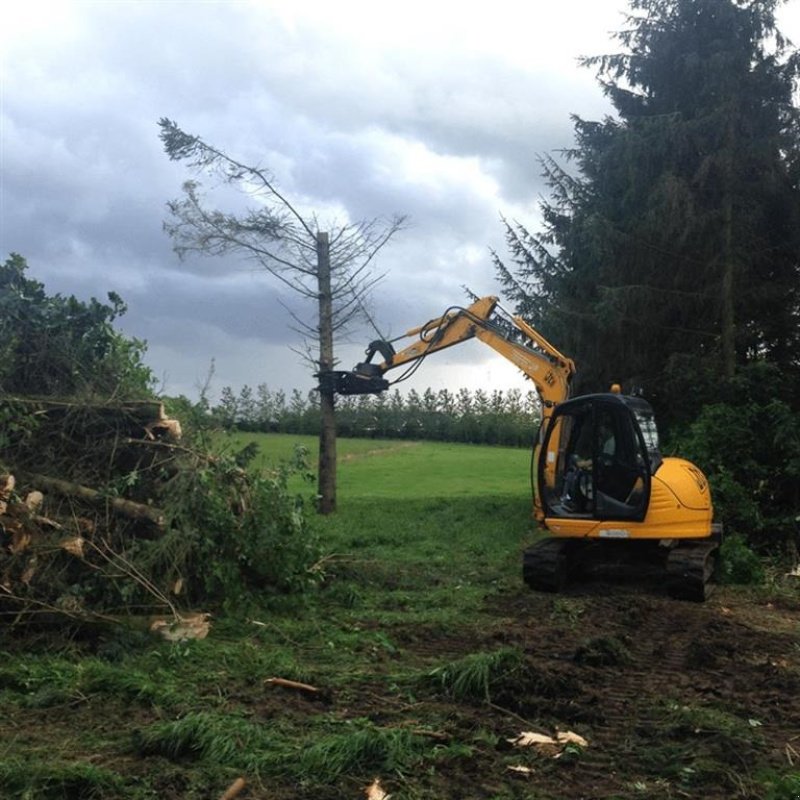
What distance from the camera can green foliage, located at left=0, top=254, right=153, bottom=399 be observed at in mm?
9633

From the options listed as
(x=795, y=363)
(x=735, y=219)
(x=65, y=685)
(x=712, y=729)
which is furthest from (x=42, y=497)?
(x=795, y=363)

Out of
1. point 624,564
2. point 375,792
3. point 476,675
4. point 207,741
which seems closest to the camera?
point 375,792

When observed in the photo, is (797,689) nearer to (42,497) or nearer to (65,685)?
(65,685)

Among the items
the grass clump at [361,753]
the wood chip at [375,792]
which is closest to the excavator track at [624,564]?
the grass clump at [361,753]

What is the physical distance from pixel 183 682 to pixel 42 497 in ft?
8.47

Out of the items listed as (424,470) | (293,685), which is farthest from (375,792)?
(424,470)

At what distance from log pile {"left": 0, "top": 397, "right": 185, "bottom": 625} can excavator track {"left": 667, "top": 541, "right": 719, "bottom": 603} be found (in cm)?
537

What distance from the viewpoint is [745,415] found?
14.8 meters

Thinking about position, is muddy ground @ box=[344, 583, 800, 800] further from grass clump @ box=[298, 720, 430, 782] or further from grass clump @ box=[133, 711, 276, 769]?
grass clump @ box=[133, 711, 276, 769]

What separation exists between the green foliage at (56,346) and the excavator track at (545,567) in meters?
4.64

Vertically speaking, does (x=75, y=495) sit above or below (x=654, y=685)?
above

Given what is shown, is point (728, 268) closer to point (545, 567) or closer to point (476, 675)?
point (545, 567)

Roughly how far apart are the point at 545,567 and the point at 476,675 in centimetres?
493

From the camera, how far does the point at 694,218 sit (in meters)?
16.1
